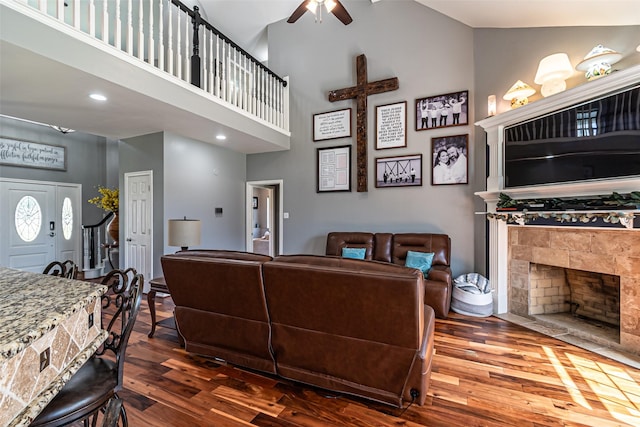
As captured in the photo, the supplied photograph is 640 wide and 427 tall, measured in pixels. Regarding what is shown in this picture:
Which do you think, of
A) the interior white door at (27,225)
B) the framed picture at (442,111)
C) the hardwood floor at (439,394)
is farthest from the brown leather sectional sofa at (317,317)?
the interior white door at (27,225)

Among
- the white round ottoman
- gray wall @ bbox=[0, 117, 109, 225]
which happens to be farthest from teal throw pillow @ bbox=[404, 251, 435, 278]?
gray wall @ bbox=[0, 117, 109, 225]

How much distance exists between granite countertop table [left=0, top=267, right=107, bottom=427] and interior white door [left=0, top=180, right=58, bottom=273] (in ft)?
18.7

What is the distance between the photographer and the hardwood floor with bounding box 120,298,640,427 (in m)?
1.74

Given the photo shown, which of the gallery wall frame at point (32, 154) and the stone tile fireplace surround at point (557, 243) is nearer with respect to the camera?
the stone tile fireplace surround at point (557, 243)

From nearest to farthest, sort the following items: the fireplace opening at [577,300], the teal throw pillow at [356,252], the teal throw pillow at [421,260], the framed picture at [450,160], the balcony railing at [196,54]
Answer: the fireplace opening at [577,300] → the balcony railing at [196,54] → the teal throw pillow at [421,260] → the framed picture at [450,160] → the teal throw pillow at [356,252]

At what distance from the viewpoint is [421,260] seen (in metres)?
3.93

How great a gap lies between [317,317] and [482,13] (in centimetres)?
429

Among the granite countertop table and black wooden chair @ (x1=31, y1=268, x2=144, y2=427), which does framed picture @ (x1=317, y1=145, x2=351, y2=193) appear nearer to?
black wooden chair @ (x1=31, y1=268, x2=144, y2=427)

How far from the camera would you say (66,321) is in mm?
908

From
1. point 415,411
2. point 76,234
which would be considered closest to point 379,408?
point 415,411

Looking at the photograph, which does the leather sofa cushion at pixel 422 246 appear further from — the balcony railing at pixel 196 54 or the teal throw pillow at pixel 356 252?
the balcony railing at pixel 196 54

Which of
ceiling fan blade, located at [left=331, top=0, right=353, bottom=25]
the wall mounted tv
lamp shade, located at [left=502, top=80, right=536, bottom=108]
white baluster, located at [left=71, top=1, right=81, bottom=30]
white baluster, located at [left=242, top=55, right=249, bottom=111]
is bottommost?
the wall mounted tv

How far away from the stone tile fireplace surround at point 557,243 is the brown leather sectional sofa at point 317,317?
2.04 metres

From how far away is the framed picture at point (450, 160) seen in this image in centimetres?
427
